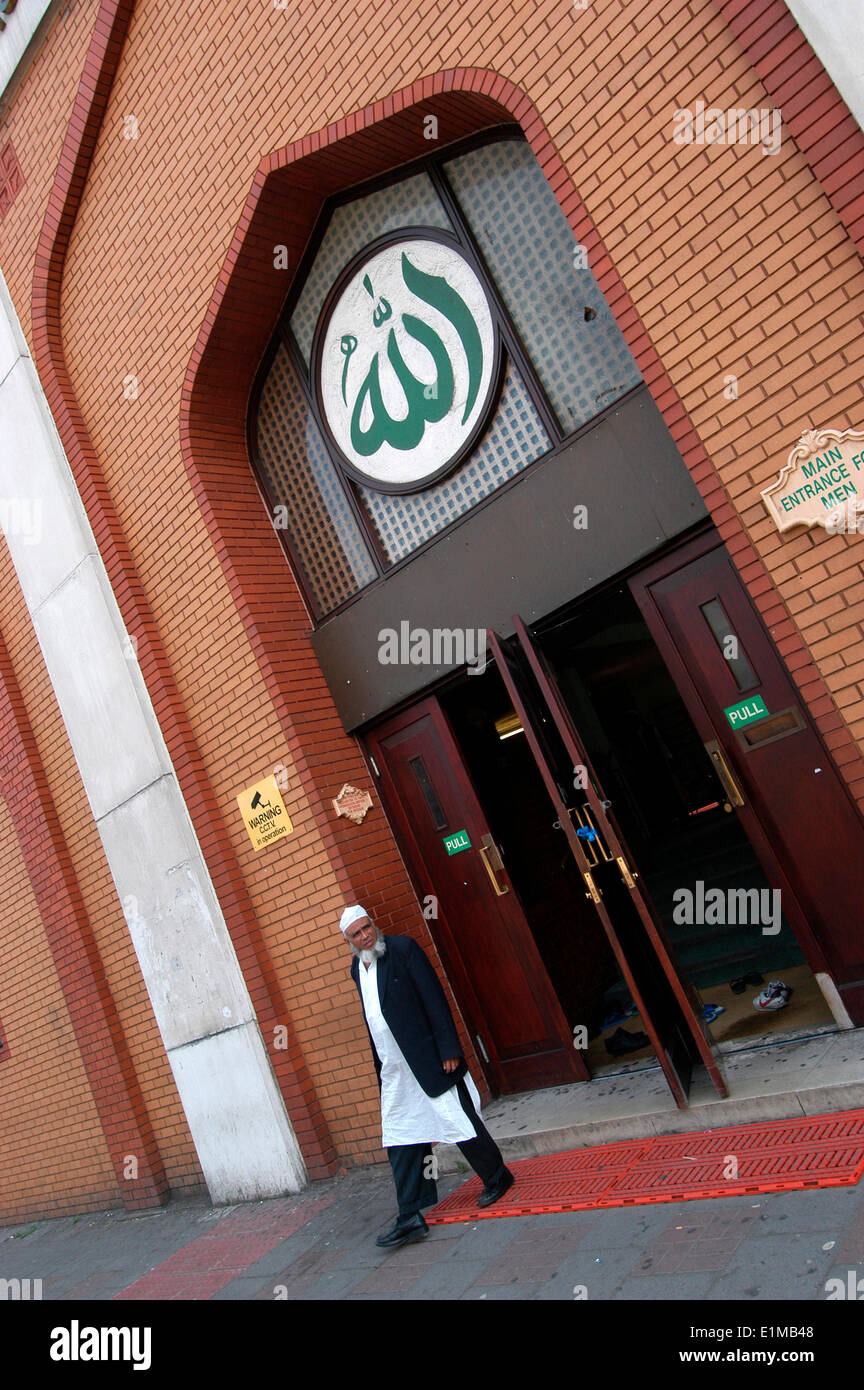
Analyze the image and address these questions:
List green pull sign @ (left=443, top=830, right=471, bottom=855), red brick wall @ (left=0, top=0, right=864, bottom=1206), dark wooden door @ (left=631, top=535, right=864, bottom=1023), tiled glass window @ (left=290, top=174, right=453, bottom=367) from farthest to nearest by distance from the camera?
1. green pull sign @ (left=443, top=830, right=471, bottom=855)
2. tiled glass window @ (left=290, top=174, right=453, bottom=367)
3. dark wooden door @ (left=631, top=535, right=864, bottom=1023)
4. red brick wall @ (left=0, top=0, right=864, bottom=1206)

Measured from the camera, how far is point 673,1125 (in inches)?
197

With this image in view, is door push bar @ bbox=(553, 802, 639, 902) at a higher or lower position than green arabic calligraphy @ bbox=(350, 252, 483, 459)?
lower

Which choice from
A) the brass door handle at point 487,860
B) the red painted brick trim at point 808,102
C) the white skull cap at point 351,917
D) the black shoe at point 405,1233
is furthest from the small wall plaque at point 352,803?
the red painted brick trim at point 808,102

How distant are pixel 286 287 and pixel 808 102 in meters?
3.67

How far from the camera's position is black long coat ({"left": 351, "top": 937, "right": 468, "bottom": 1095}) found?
5148 millimetres

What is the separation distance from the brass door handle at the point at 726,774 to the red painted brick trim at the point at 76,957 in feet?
18.5

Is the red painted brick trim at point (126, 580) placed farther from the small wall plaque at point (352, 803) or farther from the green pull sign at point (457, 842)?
the green pull sign at point (457, 842)

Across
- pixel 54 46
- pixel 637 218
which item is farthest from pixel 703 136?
pixel 54 46

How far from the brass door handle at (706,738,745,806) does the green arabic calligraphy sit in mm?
2385

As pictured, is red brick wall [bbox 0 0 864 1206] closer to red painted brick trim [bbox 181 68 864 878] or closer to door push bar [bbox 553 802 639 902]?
red painted brick trim [bbox 181 68 864 878]

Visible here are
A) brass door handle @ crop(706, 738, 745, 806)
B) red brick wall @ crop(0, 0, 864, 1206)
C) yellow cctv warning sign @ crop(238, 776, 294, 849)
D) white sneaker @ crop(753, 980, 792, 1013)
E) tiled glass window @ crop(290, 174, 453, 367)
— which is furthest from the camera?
yellow cctv warning sign @ crop(238, 776, 294, 849)

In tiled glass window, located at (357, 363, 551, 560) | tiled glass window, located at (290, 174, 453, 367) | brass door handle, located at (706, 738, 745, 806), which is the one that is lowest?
brass door handle, located at (706, 738, 745, 806)

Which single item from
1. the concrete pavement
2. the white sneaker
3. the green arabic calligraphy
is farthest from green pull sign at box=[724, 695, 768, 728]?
the green arabic calligraphy

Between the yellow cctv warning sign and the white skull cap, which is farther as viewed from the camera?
the yellow cctv warning sign
